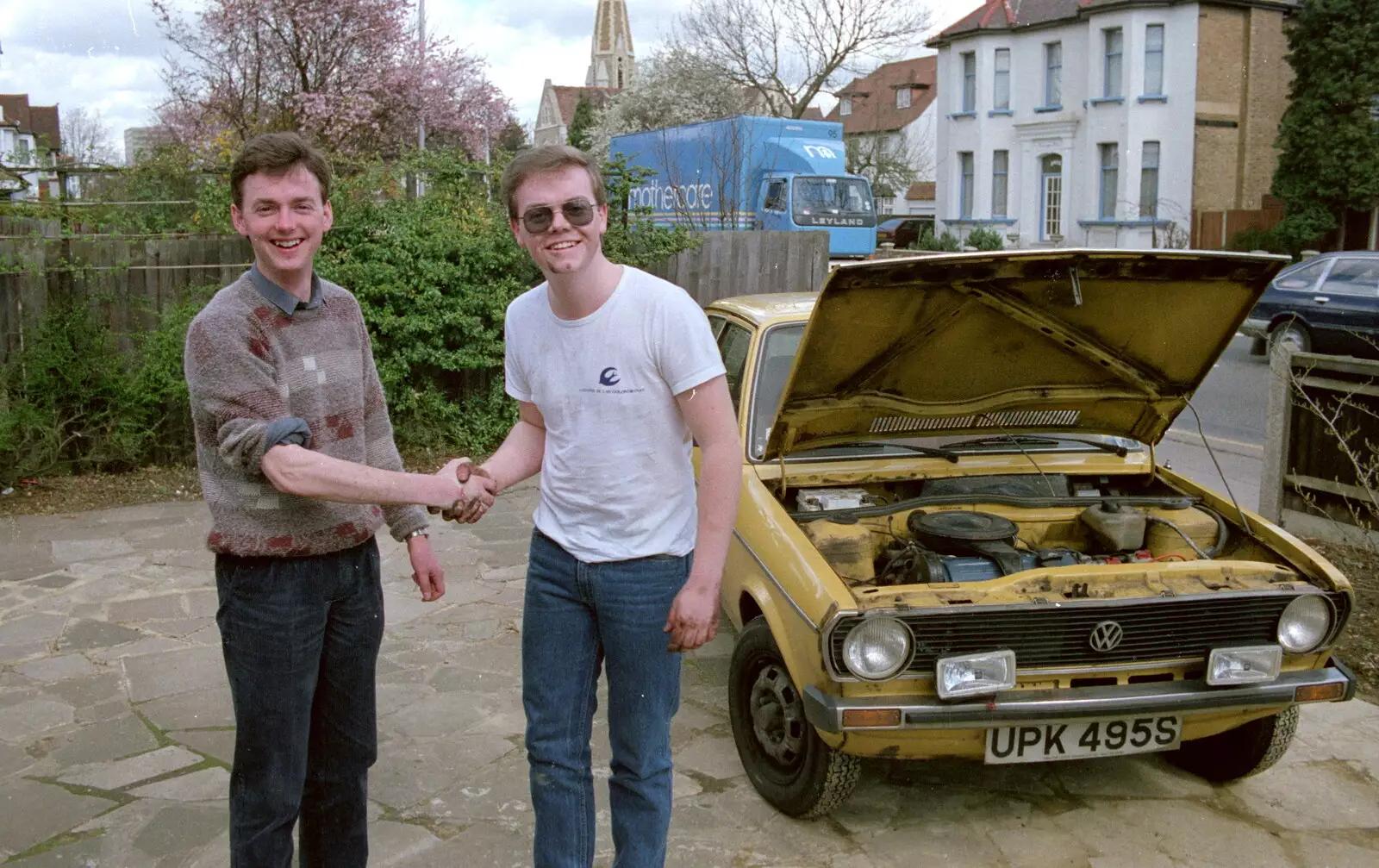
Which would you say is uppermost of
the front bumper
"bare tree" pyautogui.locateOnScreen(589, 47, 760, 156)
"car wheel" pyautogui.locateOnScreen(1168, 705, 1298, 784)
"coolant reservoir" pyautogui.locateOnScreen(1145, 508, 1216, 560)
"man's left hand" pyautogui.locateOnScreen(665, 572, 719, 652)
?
"bare tree" pyautogui.locateOnScreen(589, 47, 760, 156)

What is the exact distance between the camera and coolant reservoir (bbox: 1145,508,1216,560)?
4.58 meters

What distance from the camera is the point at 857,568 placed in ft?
14.4

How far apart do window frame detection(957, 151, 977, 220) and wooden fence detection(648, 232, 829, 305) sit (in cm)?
3524

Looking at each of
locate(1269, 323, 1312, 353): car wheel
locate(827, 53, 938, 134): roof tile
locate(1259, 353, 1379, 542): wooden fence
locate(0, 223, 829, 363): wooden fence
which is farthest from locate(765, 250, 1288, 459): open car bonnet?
locate(827, 53, 938, 134): roof tile

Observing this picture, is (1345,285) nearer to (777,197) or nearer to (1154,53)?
(777,197)

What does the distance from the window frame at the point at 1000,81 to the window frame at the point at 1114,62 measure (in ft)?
15.4

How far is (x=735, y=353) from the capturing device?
5.75m

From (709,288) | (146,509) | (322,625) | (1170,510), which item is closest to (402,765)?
(322,625)

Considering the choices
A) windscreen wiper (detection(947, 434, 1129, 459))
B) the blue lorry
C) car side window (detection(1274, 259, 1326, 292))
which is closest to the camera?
windscreen wiper (detection(947, 434, 1129, 459))

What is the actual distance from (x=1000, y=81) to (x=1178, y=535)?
43.8 metres

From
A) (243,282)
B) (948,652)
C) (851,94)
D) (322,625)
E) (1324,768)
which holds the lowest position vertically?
(1324,768)

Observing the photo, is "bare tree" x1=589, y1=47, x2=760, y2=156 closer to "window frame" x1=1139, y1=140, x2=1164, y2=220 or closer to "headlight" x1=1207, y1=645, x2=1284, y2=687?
"window frame" x1=1139, y1=140, x2=1164, y2=220

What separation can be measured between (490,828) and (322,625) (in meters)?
1.39

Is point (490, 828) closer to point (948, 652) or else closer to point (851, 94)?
point (948, 652)
